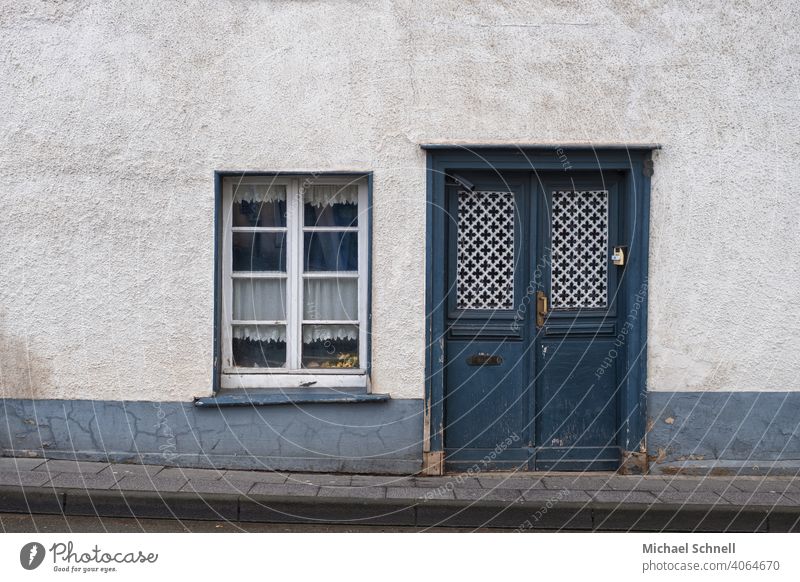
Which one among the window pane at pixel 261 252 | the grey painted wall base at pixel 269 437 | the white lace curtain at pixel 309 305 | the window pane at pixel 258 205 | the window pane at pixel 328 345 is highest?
the window pane at pixel 258 205

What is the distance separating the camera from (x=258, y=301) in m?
7.37

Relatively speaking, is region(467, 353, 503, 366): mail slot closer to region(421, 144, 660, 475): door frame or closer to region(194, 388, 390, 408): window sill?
region(421, 144, 660, 475): door frame

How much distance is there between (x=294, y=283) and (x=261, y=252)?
0.38 meters

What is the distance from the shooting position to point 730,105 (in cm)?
707

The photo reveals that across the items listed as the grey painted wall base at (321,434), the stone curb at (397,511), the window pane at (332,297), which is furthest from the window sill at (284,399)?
the stone curb at (397,511)

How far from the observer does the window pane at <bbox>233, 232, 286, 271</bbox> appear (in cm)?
732

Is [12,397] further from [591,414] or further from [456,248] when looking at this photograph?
[591,414]

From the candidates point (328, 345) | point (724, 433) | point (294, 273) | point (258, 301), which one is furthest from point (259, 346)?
point (724, 433)

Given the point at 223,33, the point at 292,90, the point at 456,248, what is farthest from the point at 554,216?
the point at 223,33

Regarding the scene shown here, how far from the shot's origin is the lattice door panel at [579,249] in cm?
727

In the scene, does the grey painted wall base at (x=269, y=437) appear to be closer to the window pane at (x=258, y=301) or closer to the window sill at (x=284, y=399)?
the window sill at (x=284, y=399)

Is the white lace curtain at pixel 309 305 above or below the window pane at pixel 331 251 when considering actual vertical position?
below

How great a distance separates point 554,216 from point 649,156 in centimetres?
90

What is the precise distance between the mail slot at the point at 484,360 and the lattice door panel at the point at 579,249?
0.66 meters
